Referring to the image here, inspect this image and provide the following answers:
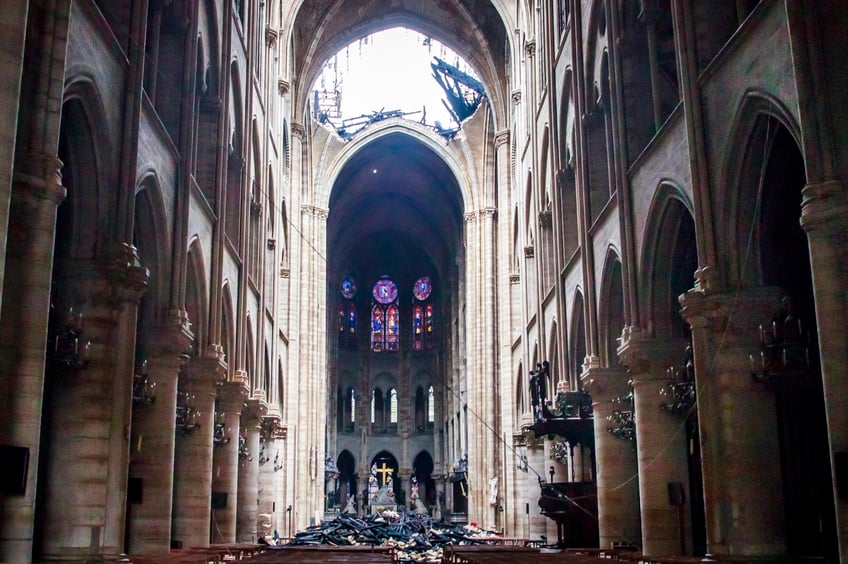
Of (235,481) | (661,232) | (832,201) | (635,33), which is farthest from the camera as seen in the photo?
(235,481)

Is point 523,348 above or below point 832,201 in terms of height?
above

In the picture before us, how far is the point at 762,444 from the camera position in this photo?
15.4 metres

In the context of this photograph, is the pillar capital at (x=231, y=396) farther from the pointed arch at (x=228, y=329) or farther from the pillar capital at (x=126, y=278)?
the pillar capital at (x=126, y=278)

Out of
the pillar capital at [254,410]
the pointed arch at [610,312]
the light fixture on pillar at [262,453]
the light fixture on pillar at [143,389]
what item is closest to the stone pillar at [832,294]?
the pointed arch at [610,312]

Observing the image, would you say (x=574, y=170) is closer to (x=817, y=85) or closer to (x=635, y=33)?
(x=635, y=33)

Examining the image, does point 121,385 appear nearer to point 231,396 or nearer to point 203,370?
point 203,370

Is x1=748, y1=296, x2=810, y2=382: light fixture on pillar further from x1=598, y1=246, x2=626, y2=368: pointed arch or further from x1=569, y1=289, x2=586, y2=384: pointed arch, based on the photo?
x1=569, y1=289, x2=586, y2=384: pointed arch

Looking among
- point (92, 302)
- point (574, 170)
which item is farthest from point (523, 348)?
point (92, 302)

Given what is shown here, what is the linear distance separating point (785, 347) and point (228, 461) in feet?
54.9

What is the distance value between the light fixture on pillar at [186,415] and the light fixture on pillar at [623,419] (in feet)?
32.6

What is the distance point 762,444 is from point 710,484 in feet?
3.51

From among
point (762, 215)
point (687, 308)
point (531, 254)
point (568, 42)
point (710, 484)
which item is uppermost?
point (568, 42)

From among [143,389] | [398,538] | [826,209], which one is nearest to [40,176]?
[143,389]

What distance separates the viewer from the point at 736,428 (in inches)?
612
